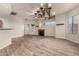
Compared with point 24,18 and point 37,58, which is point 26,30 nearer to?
point 24,18

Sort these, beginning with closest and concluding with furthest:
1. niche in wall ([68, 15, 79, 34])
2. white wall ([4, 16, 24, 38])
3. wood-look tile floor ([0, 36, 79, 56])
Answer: wood-look tile floor ([0, 36, 79, 56]) < white wall ([4, 16, 24, 38]) < niche in wall ([68, 15, 79, 34])

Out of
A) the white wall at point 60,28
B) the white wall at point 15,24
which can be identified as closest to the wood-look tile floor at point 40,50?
the white wall at point 15,24

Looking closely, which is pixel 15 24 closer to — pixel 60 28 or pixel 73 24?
pixel 73 24

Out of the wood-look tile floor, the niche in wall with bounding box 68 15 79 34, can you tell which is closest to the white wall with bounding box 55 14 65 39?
the niche in wall with bounding box 68 15 79 34

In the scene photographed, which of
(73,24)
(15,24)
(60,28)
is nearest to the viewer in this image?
(15,24)

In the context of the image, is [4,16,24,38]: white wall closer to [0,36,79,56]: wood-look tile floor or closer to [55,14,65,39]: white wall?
[0,36,79,56]: wood-look tile floor

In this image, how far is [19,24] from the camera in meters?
5.12

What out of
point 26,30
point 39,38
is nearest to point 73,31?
point 39,38

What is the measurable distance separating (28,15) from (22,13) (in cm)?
49

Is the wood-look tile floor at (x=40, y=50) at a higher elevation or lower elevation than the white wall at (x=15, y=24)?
lower

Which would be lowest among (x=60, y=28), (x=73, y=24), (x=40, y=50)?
(x=40, y=50)

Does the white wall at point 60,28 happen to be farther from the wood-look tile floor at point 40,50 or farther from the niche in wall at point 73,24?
the wood-look tile floor at point 40,50

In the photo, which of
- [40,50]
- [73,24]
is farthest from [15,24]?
[73,24]

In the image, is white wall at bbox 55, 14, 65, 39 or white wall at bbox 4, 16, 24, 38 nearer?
white wall at bbox 4, 16, 24, 38
